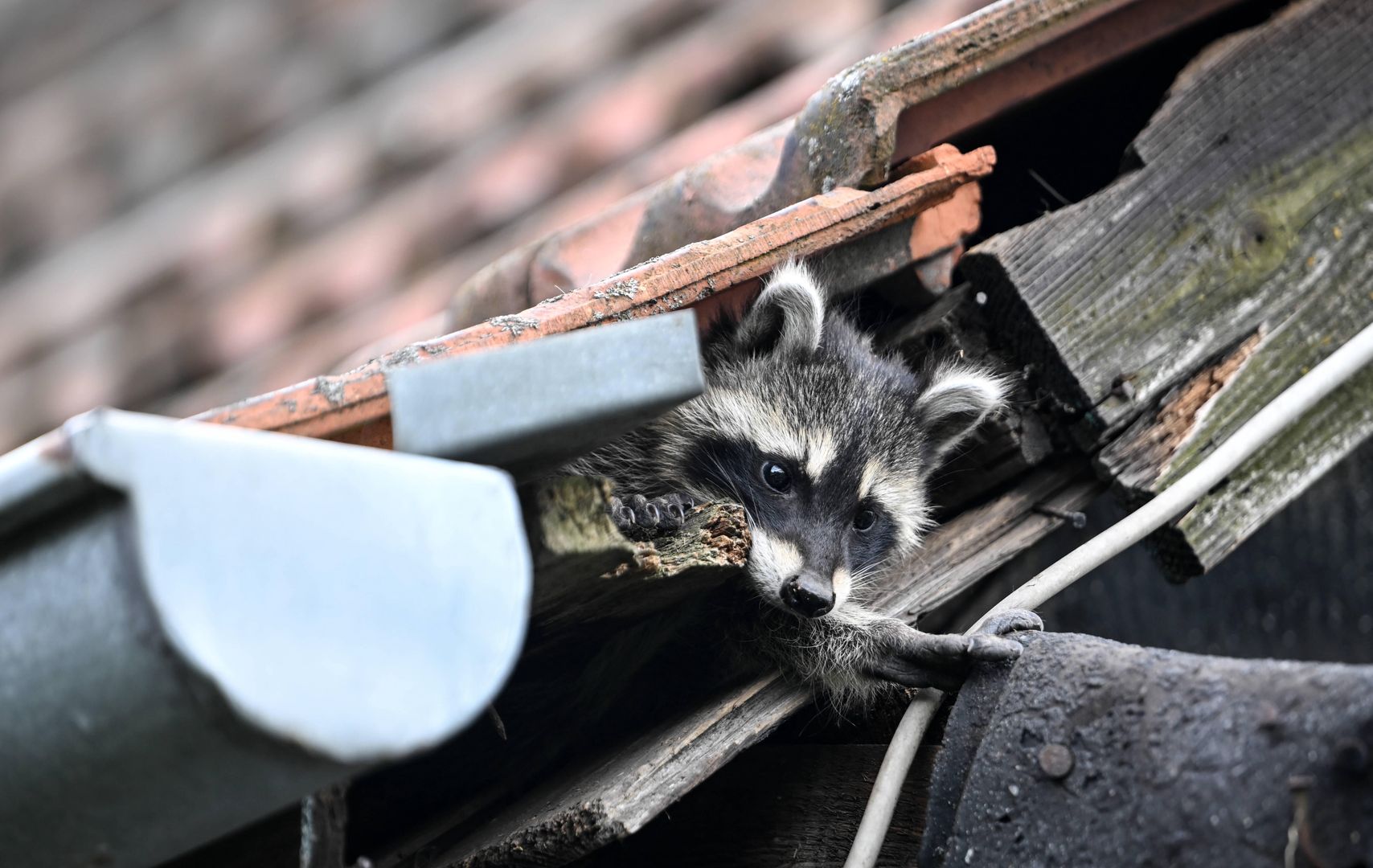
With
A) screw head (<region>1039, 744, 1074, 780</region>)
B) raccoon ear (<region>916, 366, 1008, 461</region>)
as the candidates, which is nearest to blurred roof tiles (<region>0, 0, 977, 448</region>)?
raccoon ear (<region>916, 366, 1008, 461</region>)

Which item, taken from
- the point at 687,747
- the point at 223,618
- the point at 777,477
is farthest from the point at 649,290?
the point at 223,618

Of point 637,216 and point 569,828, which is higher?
point 637,216

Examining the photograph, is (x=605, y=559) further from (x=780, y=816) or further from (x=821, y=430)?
(x=821, y=430)

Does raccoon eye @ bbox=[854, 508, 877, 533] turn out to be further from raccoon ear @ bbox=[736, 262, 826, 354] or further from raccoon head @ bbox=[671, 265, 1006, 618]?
raccoon ear @ bbox=[736, 262, 826, 354]

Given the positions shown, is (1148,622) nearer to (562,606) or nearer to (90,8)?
(562,606)

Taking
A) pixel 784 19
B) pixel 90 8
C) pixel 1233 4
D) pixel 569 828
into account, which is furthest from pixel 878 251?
pixel 90 8

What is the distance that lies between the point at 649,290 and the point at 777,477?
0.88 m

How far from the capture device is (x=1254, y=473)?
2199 millimetres

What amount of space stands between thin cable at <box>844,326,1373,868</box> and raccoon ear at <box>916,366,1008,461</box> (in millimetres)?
545

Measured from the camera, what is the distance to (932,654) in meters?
1.79

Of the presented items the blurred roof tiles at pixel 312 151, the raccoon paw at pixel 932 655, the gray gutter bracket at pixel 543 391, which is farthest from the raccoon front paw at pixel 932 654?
the blurred roof tiles at pixel 312 151

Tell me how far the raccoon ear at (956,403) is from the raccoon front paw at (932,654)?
0.56 metres

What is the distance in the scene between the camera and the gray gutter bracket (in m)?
1.08

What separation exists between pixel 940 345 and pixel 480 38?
2531mm
